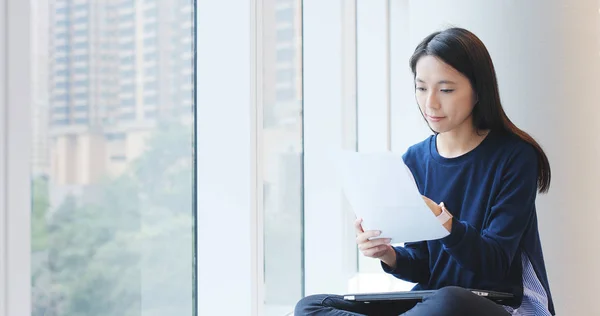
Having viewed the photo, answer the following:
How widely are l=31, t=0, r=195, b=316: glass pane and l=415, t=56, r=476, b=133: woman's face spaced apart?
0.59 meters

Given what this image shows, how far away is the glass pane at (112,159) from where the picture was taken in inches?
48.0

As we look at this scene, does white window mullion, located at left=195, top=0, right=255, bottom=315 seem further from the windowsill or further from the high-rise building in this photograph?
the windowsill

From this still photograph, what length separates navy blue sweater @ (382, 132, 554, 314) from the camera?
135 centimetres

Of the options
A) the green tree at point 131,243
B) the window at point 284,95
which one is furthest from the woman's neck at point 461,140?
the window at point 284,95

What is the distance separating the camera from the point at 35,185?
1.17 m

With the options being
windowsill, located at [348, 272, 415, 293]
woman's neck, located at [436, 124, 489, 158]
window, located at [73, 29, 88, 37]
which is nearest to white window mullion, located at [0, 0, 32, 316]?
window, located at [73, 29, 88, 37]

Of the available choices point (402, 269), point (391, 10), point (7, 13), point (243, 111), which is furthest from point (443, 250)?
point (391, 10)

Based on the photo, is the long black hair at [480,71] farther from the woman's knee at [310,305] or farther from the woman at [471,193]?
the woman's knee at [310,305]

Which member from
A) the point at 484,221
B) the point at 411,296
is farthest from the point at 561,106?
the point at 411,296

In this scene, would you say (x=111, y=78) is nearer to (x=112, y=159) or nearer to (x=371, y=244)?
(x=112, y=159)

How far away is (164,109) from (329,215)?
1.07m

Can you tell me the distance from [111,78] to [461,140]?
74 centimetres

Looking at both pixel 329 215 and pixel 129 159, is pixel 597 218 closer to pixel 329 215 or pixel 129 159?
pixel 329 215

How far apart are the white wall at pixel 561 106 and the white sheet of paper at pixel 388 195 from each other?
0.86 meters
